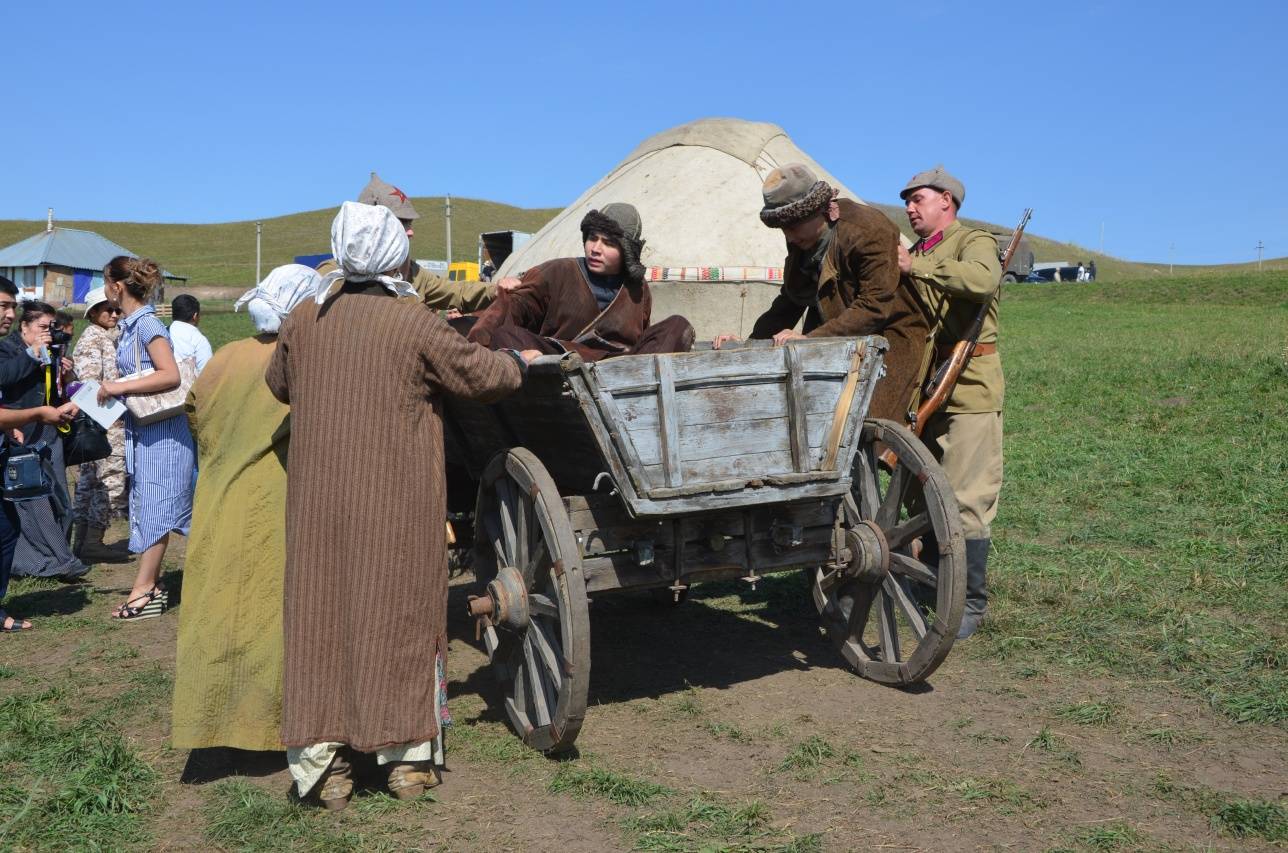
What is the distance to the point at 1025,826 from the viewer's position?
10.6 ft

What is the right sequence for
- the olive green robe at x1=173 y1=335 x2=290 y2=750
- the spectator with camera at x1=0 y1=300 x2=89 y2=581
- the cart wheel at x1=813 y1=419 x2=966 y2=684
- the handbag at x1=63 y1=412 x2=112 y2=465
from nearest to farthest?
the olive green robe at x1=173 y1=335 x2=290 y2=750, the cart wheel at x1=813 y1=419 x2=966 y2=684, the spectator with camera at x1=0 y1=300 x2=89 y2=581, the handbag at x1=63 y1=412 x2=112 y2=465

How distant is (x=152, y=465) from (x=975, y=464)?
404cm

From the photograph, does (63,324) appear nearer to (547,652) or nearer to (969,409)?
(547,652)

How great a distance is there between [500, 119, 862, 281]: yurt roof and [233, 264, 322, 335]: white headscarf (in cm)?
719

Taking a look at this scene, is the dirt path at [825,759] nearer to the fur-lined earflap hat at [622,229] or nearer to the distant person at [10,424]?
the distant person at [10,424]

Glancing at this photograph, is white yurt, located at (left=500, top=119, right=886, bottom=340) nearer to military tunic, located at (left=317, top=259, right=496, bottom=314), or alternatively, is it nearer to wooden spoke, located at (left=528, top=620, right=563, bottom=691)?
military tunic, located at (left=317, top=259, right=496, bottom=314)

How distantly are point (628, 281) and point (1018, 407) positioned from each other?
8695 mm

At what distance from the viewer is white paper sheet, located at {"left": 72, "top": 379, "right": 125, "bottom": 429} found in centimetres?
566

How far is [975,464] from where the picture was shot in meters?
5.09

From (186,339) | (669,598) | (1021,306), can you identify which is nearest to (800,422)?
(669,598)

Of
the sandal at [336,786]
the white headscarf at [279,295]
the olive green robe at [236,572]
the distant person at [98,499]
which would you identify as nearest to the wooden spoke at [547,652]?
the sandal at [336,786]

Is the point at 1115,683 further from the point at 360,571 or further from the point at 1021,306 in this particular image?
the point at 1021,306

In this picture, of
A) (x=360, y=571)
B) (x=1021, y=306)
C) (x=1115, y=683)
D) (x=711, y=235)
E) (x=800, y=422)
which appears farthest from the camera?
(x=1021, y=306)

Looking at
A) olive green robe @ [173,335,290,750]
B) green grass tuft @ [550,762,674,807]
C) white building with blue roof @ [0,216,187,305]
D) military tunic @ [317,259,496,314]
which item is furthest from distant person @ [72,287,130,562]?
white building with blue roof @ [0,216,187,305]
